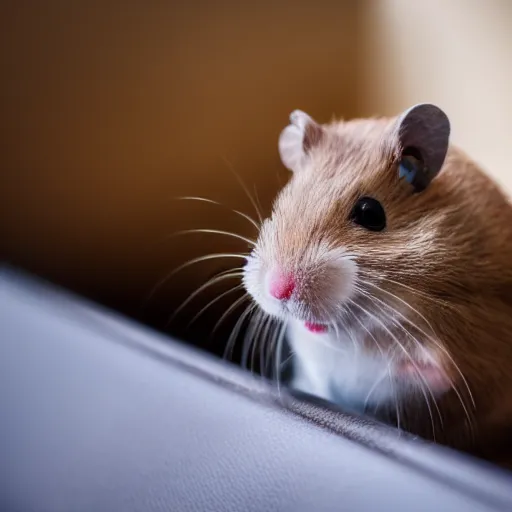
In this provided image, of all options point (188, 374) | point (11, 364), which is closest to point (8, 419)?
point (11, 364)

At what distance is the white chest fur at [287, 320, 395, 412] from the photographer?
73 centimetres

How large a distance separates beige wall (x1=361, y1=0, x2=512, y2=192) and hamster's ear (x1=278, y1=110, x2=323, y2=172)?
10.2 inches

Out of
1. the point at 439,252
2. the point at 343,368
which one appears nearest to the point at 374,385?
the point at 343,368

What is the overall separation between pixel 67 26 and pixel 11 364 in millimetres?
469

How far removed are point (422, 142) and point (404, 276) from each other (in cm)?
14

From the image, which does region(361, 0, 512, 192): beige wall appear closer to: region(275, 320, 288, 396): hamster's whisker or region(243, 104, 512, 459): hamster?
region(243, 104, 512, 459): hamster

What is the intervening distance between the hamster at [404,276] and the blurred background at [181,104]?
0.14 m

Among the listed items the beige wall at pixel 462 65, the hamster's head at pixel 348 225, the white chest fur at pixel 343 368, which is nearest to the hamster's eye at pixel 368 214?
the hamster's head at pixel 348 225

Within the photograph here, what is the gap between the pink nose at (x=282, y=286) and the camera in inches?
26.0

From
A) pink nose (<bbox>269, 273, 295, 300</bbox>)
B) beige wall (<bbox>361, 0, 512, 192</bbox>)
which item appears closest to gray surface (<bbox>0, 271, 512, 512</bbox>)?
pink nose (<bbox>269, 273, 295, 300</bbox>)

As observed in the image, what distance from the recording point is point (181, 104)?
1.02 metres

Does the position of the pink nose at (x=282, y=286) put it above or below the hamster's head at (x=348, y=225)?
below

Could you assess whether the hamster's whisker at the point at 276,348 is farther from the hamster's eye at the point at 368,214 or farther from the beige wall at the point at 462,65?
the beige wall at the point at 462,65

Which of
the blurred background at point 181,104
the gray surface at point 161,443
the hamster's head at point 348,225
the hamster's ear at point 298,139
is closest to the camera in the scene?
the gray surface at point 161,443
